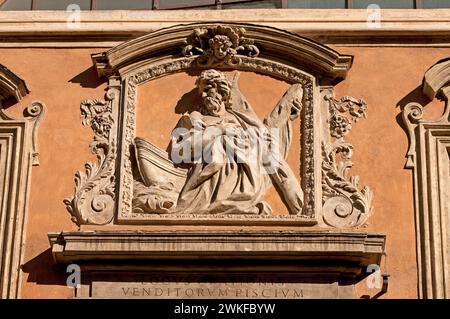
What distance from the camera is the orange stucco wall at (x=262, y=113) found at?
13.4m

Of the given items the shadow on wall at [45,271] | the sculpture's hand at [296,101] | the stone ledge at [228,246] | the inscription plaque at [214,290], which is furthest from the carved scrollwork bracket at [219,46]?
the shadow on wall at [45,271]

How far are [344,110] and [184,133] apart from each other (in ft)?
4.72

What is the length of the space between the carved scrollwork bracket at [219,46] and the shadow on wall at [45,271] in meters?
2.34

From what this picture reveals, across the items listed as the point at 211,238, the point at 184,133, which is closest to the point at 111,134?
the point at 184,133

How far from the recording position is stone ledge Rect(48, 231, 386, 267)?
517 inches

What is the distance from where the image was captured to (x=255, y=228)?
13.4 metres

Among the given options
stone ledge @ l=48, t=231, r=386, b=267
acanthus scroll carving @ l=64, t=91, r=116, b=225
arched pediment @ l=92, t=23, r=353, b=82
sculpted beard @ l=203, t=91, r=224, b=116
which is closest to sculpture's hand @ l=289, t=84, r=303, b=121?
arched pediment @ l=92, t=23, r=353, b=82

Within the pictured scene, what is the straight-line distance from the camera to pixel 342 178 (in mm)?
13703

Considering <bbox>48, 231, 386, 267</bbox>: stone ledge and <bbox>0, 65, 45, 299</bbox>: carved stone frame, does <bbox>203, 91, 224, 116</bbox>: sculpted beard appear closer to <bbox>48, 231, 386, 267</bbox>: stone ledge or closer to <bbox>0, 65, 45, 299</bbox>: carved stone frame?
<bbox>48, 231, 386, 267</bbox>: stone ledge

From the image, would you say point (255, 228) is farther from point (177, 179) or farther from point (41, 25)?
point (41, 25)

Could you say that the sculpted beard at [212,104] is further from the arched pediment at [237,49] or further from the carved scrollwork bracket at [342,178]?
the carved scrollwork bracket at [342,178]

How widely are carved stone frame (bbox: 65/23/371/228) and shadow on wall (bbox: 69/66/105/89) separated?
74 millimetres

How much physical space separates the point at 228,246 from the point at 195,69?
1.96 meters
